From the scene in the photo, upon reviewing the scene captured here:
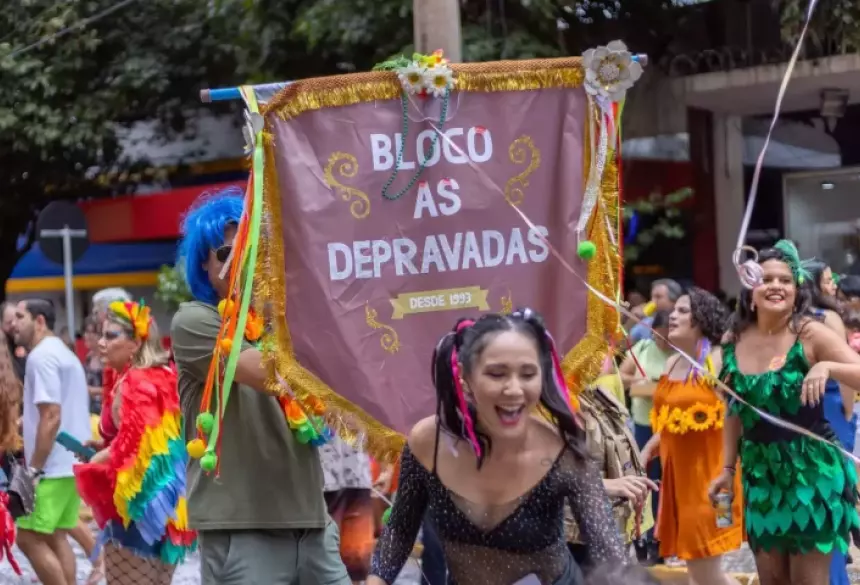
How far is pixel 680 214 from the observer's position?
14336mm

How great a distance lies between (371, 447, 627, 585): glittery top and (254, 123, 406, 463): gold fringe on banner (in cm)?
77

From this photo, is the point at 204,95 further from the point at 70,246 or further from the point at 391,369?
the point at 70,246

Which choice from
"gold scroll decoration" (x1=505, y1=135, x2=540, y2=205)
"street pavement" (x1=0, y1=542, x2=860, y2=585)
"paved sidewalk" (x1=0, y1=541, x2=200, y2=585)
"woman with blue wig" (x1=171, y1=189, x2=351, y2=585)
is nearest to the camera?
"woman with blue wig" (x1=171, y1=189, x2=351, y2=585)

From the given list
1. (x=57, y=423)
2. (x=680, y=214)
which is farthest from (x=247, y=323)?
(x=680, y=214)

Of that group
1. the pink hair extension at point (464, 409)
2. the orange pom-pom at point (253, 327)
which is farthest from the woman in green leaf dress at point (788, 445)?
the pink hair extension at point (464, 409)

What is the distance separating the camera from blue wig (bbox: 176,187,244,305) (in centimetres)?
431

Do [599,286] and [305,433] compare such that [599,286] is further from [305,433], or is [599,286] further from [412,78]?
[305,433]

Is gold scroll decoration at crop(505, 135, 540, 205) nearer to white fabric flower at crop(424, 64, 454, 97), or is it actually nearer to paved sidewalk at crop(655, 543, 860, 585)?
white fabric flower at crop(424, 64, 454, 97)

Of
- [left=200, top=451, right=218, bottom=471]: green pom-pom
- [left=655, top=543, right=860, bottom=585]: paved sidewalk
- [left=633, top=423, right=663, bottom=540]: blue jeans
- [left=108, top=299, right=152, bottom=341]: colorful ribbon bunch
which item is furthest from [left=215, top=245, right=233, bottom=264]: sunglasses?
[left=633, top=423, right=663, bottom=540]: blue jeans

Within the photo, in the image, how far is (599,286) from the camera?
436 cm

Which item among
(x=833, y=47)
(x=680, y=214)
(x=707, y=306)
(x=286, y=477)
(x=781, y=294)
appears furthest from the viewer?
(x=680, y=214)

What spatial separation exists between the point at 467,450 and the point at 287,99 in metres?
1.36

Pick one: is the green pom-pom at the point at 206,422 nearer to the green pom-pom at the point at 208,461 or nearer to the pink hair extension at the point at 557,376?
the green pom-pom at the point at 208,461

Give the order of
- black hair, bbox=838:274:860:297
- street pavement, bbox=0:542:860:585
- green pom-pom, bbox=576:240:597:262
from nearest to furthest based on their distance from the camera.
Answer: green pom-pom, bbox=576:240:597:262, street pavement, bbox=0:542:860:585, black hair, bbox=838:274:860:297
